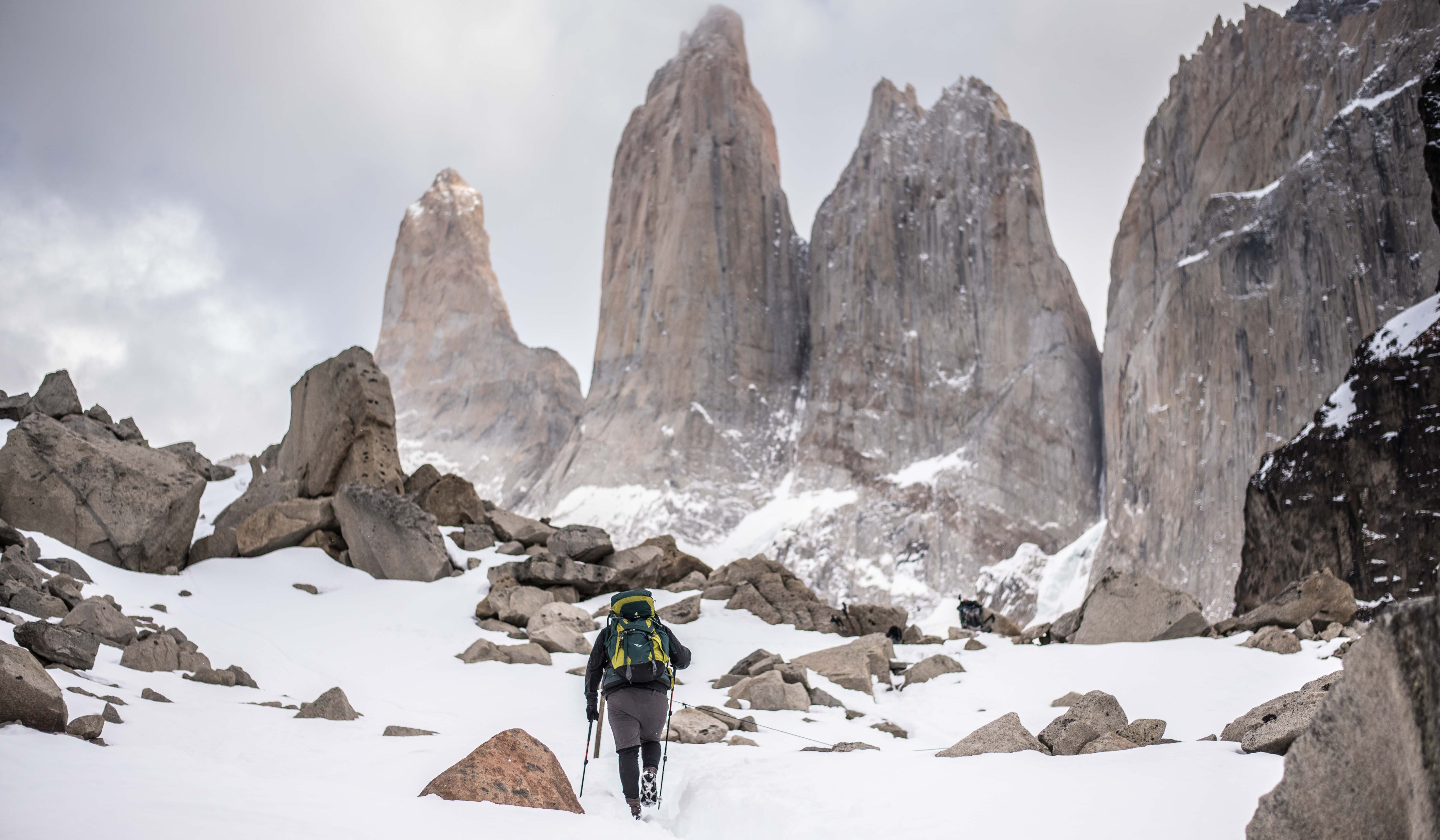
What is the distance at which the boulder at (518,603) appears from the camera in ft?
42.8

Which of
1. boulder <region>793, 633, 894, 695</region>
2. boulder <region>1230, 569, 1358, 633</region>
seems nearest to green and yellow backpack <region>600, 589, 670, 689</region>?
boulder <region>793, 633, 894, 695</region>

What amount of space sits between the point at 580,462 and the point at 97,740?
57375 mm

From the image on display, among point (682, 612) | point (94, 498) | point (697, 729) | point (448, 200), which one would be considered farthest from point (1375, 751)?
point (448, 200)

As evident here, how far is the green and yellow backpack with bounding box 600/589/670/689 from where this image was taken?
595 cm

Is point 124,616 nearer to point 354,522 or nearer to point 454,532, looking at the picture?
point 354,522

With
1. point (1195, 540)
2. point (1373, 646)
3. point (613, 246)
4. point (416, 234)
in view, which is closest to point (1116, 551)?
point (1195, 540)

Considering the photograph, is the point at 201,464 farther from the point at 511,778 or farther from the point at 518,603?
the point at 511,778

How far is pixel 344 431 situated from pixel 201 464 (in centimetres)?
374

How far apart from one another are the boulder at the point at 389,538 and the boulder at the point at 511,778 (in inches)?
393

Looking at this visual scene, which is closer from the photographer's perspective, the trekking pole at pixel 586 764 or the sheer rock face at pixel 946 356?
the trekking pole at pixel 586 764

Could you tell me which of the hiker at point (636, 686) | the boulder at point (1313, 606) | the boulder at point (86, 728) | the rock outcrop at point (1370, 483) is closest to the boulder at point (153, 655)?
the boulder at point (86, 728)

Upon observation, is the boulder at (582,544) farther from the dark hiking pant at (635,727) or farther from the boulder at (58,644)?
the dark hiking pant at (635,727)

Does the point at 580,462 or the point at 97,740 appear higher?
the point at 580,462

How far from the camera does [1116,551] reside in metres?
38.7
